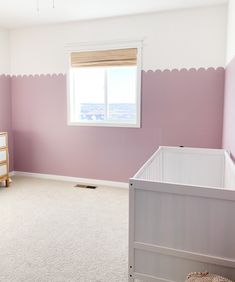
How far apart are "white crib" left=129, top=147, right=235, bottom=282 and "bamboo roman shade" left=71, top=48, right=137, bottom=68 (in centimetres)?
244

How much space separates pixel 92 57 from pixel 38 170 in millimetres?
2029

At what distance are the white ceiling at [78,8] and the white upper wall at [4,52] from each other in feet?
1.44

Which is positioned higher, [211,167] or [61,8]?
[61,8]

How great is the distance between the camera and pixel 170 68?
365cm

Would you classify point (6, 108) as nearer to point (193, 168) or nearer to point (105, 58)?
point (105, 58)

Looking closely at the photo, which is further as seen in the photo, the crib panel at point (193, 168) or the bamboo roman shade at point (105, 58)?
the bamboo roman shade at point (105, 58)

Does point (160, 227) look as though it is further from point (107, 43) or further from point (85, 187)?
point (107, 43)

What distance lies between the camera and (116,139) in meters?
4.04

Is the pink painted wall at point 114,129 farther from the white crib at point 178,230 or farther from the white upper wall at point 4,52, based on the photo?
the white crib at point 178,230

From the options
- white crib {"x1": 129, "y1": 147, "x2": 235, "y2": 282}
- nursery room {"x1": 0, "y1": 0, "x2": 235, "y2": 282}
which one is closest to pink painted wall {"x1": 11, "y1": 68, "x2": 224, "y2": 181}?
nursery room {"x1": 0, "y1": 0, "x2": 235, "y2": 282}

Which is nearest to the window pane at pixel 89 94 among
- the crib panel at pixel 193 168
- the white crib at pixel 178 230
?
the crib panel at pixel 193 168

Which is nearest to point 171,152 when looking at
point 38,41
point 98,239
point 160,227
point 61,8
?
point 98,239

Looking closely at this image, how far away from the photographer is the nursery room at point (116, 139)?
160 centimetres

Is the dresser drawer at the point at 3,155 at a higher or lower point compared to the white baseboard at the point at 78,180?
higher
